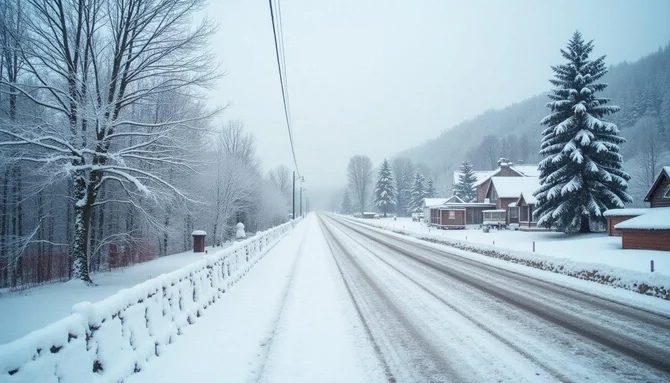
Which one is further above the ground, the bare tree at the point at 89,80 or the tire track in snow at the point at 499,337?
the bare tree at the point at 89,80

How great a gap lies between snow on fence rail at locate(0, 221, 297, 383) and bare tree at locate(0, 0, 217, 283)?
5.83m

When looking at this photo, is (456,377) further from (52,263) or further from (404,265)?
(52,263)

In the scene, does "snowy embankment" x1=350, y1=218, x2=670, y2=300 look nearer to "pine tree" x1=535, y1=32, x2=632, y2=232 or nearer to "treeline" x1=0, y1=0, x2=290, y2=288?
"pine tree" x1=535, y1=32, x2=632, y2=232

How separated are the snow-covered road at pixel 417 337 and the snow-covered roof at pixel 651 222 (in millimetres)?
9492

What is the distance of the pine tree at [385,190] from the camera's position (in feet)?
252

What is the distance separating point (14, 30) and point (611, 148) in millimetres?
31642

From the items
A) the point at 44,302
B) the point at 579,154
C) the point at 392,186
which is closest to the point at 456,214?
the point at 579,154

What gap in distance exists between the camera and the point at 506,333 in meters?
5.49

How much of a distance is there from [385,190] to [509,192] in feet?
126

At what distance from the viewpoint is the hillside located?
8675 cm

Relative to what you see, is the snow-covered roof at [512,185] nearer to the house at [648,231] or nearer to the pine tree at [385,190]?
the house at [648,231]

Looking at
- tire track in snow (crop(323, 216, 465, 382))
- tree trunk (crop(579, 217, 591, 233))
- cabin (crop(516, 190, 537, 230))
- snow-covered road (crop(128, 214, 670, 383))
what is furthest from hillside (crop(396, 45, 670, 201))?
tire track in snow (crop(323, 216, 465, 382))

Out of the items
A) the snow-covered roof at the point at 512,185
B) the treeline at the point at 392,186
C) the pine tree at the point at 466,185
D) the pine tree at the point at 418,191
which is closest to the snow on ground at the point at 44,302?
the snow-covered roof at the point at 512,185

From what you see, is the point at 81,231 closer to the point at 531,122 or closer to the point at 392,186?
the point at 392,186
